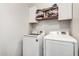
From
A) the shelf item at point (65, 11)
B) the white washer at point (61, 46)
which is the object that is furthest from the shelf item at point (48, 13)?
the white washer at point (61, 46)

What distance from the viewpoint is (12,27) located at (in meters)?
2.46

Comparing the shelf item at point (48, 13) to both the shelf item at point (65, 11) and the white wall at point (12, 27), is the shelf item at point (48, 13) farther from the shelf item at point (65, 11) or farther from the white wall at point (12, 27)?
the white wall at point (12, 27)

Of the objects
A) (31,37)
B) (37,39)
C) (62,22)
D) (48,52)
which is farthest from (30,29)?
(48,52)

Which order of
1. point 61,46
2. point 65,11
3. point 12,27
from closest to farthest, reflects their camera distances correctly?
point 61,46, point 65,11, point 12,27

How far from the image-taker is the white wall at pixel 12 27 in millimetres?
2211

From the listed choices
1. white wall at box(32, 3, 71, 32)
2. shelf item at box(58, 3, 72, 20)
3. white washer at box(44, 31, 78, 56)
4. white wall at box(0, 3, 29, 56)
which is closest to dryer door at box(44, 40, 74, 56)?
white washer at box(44, 31, 78, 56)

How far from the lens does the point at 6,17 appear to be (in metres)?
2.30

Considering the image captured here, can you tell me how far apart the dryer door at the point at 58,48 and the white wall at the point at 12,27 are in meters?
1.18

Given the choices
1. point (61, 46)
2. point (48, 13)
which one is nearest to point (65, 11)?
point (48, 13)

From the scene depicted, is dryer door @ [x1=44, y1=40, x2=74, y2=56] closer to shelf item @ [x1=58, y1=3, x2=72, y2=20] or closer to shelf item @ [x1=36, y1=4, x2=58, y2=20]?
shelf item @ [x1=58, y1=3, x2=72, y2=20]

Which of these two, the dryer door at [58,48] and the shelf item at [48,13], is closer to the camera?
the dryer door at [58,48]

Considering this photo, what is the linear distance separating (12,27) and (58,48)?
5.03 ft

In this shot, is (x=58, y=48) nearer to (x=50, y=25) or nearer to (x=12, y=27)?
(x=50, y=25)

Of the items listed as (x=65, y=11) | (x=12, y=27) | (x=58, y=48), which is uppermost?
(x=65, y=11)
